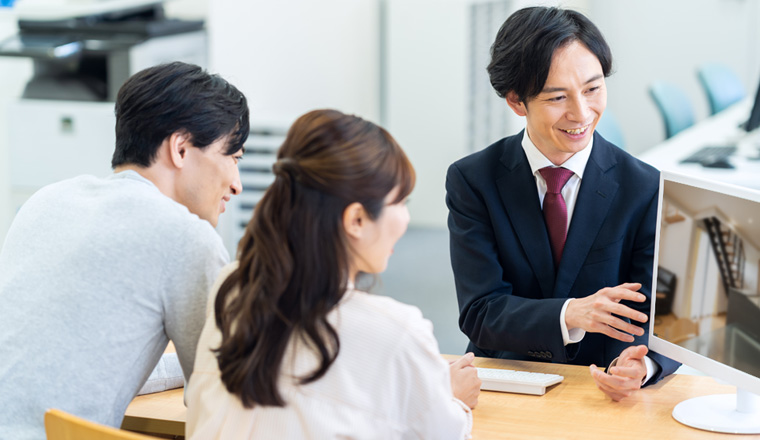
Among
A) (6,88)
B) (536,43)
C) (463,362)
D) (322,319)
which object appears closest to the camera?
(322,319)

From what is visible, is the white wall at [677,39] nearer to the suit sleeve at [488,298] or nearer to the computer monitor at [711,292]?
the suit sleeve at [488,298]

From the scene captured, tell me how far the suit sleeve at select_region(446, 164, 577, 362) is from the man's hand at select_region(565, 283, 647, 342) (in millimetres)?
58

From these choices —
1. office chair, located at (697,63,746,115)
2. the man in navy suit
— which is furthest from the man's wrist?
office chair, located at (697,63,746,115)

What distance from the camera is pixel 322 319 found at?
1.15 metres

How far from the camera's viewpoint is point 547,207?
180 centimetres

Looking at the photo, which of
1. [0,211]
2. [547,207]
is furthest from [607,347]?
[0,211]

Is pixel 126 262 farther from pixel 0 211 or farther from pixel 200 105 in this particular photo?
pixel 0 211

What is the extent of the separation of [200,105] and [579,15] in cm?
78

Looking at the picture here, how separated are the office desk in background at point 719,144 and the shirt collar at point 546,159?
1292mm

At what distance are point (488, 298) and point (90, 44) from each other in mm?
2588

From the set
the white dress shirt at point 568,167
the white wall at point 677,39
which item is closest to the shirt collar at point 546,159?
the white dress shirt at point 568,167

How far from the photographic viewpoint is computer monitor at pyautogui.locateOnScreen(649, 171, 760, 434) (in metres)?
1.35

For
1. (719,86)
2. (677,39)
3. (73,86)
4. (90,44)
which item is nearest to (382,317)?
(90,44)

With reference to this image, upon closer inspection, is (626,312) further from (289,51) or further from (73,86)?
(289,51)
